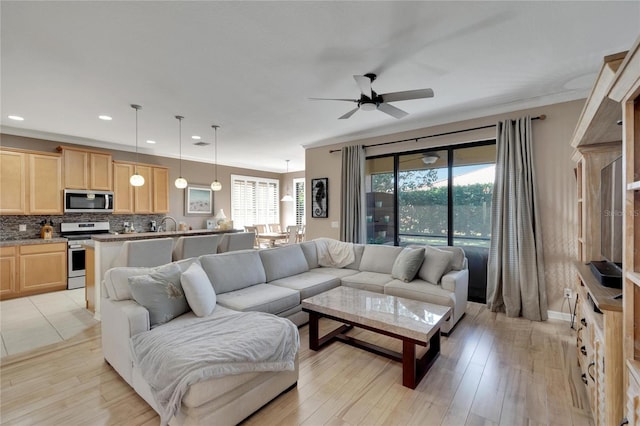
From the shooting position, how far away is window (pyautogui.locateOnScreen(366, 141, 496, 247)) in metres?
4.21

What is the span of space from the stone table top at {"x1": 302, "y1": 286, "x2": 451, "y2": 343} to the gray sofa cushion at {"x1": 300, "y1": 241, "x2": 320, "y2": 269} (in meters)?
1.33

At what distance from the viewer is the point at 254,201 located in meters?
8.83

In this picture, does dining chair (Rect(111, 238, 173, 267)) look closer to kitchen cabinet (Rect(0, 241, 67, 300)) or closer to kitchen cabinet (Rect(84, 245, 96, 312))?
kitchen cabinet (Rect(84, 245, 96, 312))

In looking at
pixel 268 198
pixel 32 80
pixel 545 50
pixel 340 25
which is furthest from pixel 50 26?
pixel 268 198

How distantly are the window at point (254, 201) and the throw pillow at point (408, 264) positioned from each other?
18.7 ft

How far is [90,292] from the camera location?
12.8 ft

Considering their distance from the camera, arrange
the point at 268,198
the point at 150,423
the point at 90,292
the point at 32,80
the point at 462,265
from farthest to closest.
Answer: the point at 268,198, the point at 90,292, the point at 462,265, the point at 32,80, the point at 150,423

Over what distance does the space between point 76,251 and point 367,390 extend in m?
5.49

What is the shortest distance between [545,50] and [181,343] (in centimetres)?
376

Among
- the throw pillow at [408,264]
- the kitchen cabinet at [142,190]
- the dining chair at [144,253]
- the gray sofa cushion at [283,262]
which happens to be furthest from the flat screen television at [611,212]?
the kitchen cabinet at [142,190]

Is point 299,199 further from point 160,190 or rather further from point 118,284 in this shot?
point 118,284

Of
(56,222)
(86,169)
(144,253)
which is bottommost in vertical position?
(144,253)

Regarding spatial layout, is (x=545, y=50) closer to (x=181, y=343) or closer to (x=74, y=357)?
(x=181, y=343)

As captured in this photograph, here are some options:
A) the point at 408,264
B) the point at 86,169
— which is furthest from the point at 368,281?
the point at 86,169
